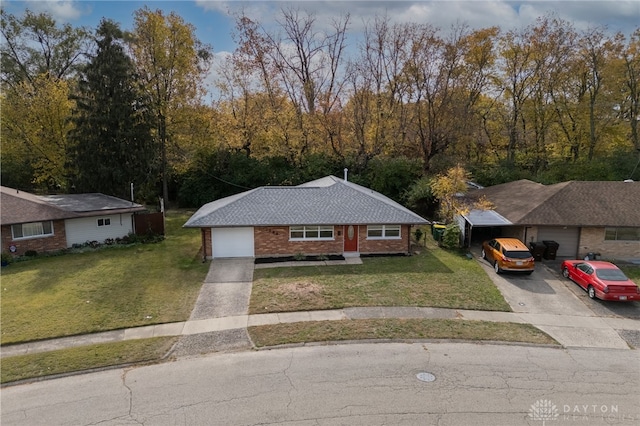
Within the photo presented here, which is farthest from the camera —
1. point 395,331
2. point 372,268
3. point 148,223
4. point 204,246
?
point 148,223

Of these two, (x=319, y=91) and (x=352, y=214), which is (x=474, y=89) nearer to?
(x=319, y=91)

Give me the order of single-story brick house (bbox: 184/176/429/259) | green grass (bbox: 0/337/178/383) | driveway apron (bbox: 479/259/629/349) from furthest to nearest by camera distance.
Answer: single-story brick house (bbox: 184/176/429/259) < driveway apron (bbox: 479/259/629/349) < green grass (bbox: 0/337/178/383)

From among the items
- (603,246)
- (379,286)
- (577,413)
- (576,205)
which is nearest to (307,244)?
(379,286)

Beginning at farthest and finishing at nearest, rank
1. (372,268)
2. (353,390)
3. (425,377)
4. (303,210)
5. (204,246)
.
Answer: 1. (303,210)
2. (204,246)
3. (372,268)
4. (425,377)
5. (353,390)

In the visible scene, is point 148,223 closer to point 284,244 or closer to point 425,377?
point 284,244

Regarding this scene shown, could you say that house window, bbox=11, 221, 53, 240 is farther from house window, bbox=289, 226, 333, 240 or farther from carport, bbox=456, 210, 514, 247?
carport, bbox=456, 210, 514, 247

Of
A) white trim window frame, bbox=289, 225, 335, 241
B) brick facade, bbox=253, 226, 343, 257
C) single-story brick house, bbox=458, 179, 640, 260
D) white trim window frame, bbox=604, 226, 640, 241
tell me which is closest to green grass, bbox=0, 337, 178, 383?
brick facade, bbox=253, 226, 343, 257
